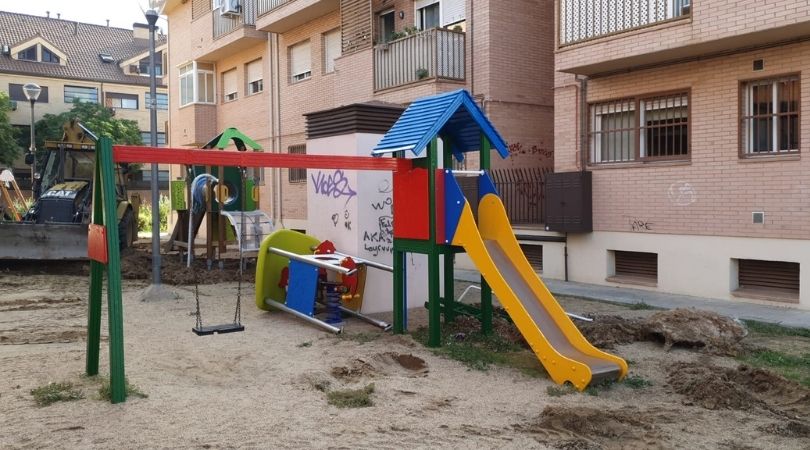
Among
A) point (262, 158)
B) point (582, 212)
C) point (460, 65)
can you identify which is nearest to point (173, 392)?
point (262, 158)

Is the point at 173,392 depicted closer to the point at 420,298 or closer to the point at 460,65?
the point at 420,298

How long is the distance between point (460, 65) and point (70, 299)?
8.72 meters

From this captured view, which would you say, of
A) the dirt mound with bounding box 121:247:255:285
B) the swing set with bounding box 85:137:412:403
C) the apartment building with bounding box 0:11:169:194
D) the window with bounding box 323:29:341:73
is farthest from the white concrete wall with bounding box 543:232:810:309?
the apartment building with bounding box 0:11:169:194

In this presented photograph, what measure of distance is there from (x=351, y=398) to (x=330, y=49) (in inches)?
619

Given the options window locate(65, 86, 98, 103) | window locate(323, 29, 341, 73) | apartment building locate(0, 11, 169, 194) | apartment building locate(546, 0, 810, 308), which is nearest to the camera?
apartment building locate(546, 0, 810, 308)

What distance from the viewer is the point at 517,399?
235 inches

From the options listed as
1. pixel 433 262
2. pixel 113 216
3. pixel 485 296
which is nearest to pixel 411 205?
pixel 433 262

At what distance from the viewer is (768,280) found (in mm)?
10797

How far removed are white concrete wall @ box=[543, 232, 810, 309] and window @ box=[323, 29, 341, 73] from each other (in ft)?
31.0

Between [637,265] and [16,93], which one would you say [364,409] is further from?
[16,93]

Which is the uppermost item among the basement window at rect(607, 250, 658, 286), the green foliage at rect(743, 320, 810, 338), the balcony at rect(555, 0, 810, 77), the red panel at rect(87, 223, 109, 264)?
the balcony at rect(555, 0, 810, 77)

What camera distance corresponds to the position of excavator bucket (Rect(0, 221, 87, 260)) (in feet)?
45.4

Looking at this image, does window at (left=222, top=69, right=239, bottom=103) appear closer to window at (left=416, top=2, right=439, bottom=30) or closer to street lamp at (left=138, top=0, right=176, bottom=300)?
window at (left=416, top=2, right=439, bottom=30)

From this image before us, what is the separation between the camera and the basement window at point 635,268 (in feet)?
40.4
